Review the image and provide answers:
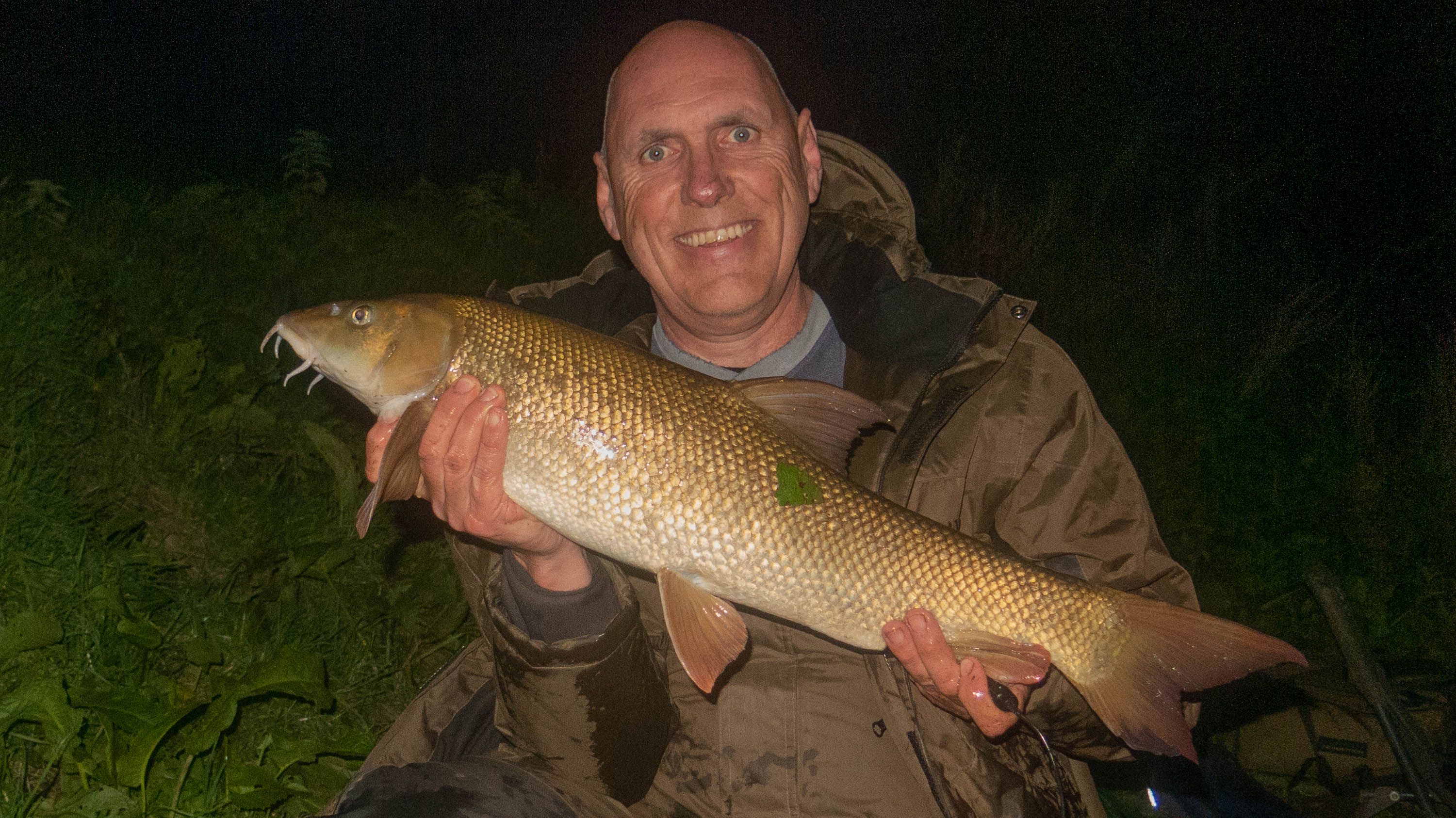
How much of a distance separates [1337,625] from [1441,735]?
1.72 feet

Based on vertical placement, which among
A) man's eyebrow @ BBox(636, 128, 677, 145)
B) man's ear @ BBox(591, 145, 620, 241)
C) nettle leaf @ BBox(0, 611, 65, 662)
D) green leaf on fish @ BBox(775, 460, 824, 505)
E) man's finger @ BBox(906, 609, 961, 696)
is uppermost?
man's eyebrow @ BBox(636, 128, 677, 145)

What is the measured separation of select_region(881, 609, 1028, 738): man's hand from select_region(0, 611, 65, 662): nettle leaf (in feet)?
7.42

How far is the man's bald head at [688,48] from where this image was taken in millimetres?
2830

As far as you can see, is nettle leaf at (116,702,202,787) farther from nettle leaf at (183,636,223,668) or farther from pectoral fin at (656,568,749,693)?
pectoral fin at (656,568,749,693)

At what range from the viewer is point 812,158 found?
3.00m

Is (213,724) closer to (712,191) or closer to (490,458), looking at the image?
(490,458)

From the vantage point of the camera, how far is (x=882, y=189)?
114 inches

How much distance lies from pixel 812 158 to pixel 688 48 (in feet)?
1.69

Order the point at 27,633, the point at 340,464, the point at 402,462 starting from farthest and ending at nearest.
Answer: the point at 340,464 < the point at 27,633 < the point at 402,462

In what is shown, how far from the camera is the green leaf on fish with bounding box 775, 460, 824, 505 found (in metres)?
2.09

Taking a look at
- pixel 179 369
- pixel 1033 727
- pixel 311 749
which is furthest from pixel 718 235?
pixel 179 369

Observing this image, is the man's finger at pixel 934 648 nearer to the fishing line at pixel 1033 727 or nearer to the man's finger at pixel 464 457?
the fishing line at pixel 1033 727

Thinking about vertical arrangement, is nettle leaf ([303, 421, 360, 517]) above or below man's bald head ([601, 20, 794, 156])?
below

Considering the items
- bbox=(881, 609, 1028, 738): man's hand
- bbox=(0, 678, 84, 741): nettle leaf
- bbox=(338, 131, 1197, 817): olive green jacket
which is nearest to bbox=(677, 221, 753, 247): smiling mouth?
bbox=(338, 131, 1197, 817): olive green jacket
